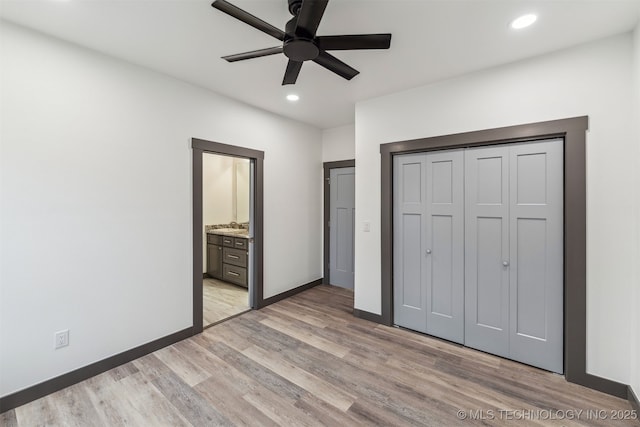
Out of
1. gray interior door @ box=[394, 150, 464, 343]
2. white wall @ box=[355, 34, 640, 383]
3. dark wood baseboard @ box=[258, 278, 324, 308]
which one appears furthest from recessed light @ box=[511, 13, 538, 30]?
dark wood baseboard @ box=[258, 278, 324, 308]

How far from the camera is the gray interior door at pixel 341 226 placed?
14.3ft

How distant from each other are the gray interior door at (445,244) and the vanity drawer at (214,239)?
3.41m

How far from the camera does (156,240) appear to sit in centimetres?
259

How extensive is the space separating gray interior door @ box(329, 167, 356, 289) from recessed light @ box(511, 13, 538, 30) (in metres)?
2.62

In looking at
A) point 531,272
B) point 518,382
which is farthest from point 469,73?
point 518,382

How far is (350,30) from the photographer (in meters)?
1.95

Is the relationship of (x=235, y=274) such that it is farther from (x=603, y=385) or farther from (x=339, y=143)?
(x=603, y=385)

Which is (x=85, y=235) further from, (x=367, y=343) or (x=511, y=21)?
(x=511, y=21)

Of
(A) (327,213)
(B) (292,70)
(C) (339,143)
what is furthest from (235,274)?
(B) (292,70)

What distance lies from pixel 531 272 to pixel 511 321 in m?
0.48

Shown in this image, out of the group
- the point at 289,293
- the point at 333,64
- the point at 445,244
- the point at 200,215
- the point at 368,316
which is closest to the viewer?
the point at 333,64

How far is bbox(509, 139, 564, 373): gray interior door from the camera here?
2.23 meters

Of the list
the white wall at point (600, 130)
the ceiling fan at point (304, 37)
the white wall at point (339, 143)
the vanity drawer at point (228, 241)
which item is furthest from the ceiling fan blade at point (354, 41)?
the vanity drawer at point (228, 241)

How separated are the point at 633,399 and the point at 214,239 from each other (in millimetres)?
5045
